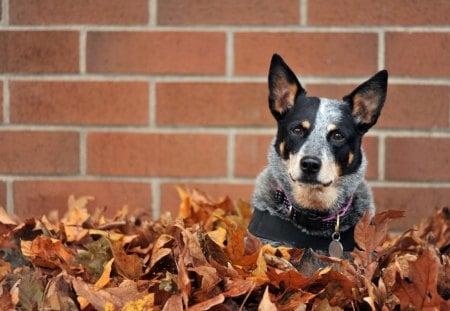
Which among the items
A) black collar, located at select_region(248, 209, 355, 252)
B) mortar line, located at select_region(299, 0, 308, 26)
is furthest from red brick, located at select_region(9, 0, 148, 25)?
black collar, located at select_region(248, 209, 355, 252)

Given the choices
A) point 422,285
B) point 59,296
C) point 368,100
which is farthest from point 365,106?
point 59,296

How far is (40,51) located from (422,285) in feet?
6.66

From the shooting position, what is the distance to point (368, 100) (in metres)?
2.25

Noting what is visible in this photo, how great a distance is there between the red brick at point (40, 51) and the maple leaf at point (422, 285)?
187 cm

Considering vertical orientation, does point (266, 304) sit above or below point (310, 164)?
below

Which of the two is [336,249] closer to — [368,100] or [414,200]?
[368,100]

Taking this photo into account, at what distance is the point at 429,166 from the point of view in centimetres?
278

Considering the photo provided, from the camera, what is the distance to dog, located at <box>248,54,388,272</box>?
212cm

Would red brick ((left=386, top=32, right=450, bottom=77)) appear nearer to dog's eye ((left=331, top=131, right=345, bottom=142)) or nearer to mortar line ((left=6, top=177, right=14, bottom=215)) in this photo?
dog's eye ((left=331, top=131, right=345, bottom=142))

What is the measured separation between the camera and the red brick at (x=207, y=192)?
9.30 ft

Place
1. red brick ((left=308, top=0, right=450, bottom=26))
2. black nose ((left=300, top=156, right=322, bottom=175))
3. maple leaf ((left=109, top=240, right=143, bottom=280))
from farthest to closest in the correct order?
red brick ((left=308, top=0, right=450, bottom=26)) → black nose ((left=300, top=156, right=322, bottom=175)) → maple leaf ((left=109, top=240, right=143, bottom=280))

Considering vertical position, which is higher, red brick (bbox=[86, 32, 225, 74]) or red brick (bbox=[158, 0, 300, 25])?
red brick (bbox=[158, 0, 300, 25])

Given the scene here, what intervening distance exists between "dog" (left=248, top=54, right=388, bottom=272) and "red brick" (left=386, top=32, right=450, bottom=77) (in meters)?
0.61

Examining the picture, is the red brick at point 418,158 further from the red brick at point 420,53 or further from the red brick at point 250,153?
the red brick at point 250,153
